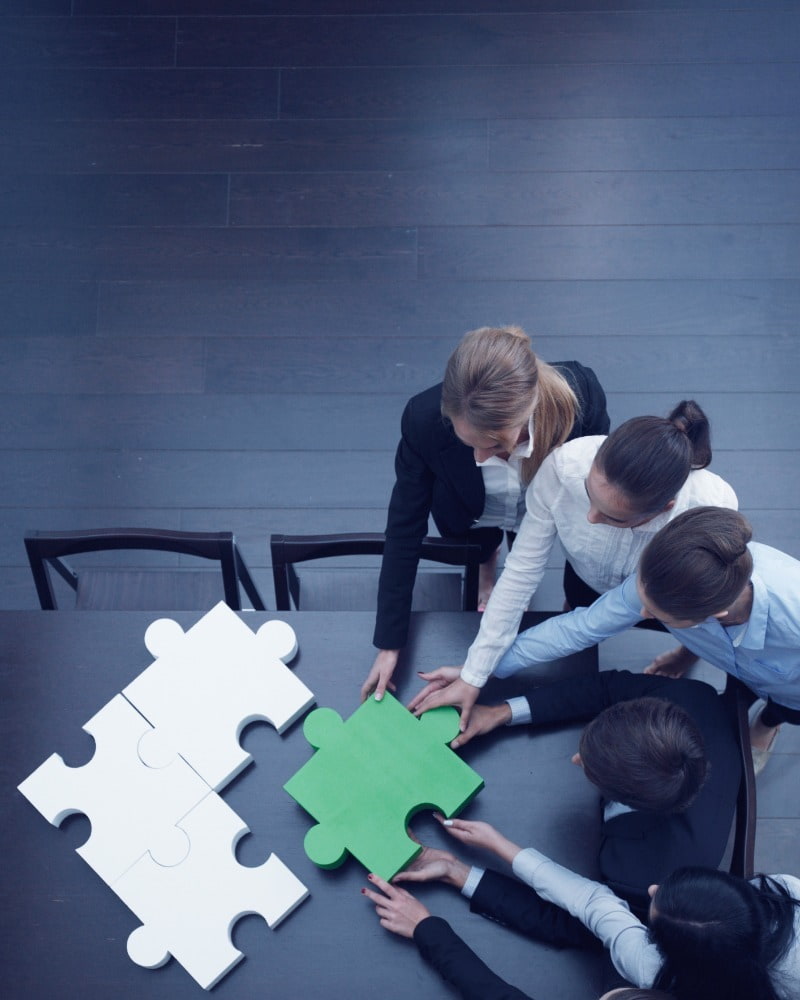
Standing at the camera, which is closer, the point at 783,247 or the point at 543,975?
the point at 543,975

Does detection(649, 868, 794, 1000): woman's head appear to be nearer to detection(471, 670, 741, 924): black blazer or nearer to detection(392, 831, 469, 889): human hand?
detection(471, 670, 741, 924): black blazer

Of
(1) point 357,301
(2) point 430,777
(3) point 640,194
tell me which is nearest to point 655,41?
(3) point 640,194

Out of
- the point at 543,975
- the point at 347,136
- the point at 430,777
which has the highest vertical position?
the point at 347,136

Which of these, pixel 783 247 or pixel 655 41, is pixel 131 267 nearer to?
pixel 655 41

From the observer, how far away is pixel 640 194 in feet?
10.7

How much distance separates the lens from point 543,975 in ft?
5.38

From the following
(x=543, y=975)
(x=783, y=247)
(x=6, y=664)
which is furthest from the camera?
(x=783, y=247)

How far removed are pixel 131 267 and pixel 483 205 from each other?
131 cm

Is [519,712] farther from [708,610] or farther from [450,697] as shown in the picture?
[708,610]

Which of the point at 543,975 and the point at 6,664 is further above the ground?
the point at 6,664

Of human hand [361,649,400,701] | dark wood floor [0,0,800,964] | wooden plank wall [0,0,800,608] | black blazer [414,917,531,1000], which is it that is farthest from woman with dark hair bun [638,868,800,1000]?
wooden plank wall [0,0,800,608]

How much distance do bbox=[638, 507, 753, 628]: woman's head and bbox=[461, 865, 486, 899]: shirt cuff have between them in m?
0.61

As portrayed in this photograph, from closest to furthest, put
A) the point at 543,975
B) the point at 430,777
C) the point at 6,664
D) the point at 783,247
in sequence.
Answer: the point at 543,975, the point at 430,777, the point at 6,664, the point at 783,247

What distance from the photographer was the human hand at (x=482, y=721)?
1.81 m
